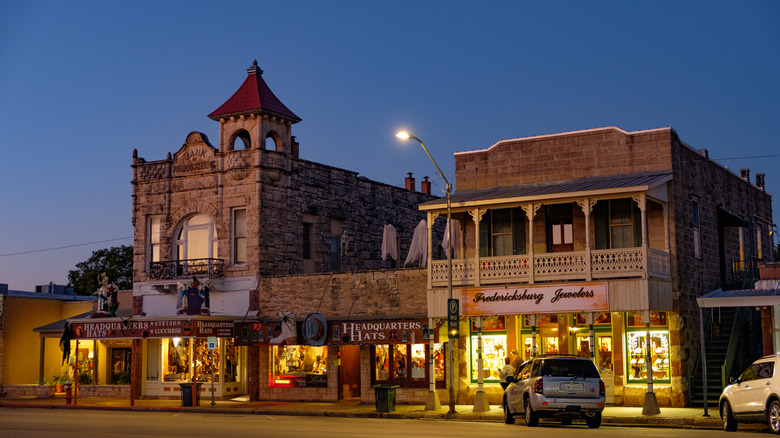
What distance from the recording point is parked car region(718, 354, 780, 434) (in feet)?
62.5

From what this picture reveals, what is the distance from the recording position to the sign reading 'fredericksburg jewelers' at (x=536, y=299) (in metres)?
27.4

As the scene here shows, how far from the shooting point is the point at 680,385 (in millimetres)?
27531

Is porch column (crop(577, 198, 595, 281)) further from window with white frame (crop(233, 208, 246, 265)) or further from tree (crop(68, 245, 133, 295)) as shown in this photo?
tree (crop(68, 245, 133, 295))

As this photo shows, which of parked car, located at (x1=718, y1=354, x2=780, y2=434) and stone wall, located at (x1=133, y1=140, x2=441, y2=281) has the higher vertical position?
stone wall, located at (x1=133, y1=140, x2=441, y2=281)

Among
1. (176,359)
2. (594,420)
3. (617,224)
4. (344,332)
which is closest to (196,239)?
(176,359)

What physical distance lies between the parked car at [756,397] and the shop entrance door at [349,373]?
15952mm

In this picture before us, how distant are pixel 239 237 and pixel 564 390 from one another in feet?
60.6

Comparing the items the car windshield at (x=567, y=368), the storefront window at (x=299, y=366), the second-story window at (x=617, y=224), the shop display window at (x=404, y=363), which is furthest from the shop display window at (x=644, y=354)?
the storefront window at (x=299, y=366)

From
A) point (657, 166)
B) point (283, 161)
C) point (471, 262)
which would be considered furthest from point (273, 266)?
point (657, 166)

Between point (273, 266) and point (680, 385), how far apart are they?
52.7ft

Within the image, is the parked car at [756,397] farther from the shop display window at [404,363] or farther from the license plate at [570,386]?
the shop display window at [404,363]

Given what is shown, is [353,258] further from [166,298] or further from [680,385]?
[680,385]

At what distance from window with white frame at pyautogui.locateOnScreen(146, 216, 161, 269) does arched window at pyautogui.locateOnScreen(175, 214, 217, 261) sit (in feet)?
4.02

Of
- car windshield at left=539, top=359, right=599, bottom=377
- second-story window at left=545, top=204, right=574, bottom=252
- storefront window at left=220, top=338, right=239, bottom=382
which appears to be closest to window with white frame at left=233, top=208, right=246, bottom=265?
storefront window at left=220, top=338, right=239, bottom=382
